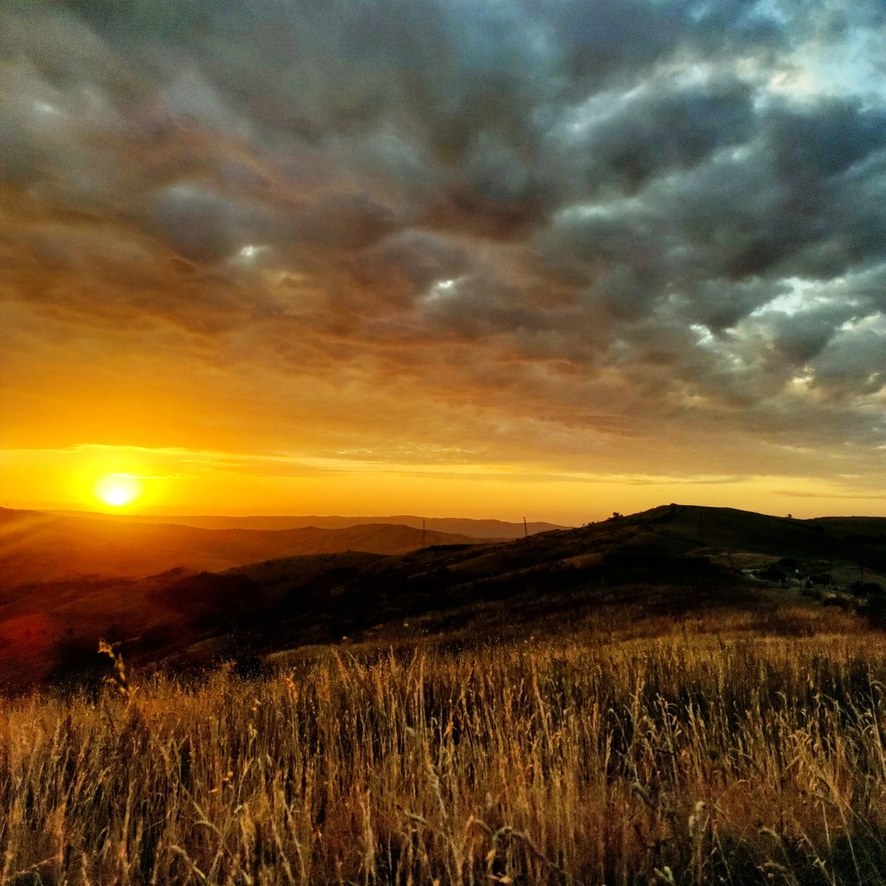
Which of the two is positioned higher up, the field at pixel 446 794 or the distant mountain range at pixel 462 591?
the field at pixel 446 794

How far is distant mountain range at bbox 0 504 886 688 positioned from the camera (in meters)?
34.2

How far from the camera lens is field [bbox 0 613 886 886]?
3727 millimetres

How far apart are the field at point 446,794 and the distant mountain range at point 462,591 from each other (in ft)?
34.8

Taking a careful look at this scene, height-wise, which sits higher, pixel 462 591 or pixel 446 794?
pixel 446 794

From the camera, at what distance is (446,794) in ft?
16.5

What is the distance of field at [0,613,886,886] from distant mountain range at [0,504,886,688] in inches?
417

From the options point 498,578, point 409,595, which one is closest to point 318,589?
point 409,595

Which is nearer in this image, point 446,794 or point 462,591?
point 446,794

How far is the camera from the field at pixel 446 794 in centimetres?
373

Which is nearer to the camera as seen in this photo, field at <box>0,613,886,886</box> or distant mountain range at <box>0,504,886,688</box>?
field at <box>0,613,886,886</box>

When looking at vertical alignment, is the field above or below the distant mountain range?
above

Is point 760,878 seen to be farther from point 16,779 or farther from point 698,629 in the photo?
point 698,629

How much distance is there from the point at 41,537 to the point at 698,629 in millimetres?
202693

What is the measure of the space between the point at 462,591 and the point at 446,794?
4498 centimetres
